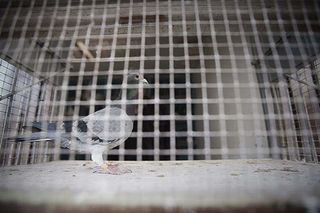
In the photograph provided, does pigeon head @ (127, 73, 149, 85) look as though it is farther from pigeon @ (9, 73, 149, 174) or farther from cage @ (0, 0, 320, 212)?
pigeon @ (9, 73, 149, 174)

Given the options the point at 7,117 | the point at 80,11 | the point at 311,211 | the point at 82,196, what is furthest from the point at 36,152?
the point at 311,211

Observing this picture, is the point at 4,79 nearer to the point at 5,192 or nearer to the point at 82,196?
the point at 5,192

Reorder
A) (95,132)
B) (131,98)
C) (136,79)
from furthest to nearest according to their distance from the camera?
(136,79) → (131,98) → (95,132)

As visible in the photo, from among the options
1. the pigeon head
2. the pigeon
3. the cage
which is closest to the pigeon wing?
the pigeon

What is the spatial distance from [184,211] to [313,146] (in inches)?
97.3

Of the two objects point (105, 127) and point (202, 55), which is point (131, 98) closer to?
point (105, 127)

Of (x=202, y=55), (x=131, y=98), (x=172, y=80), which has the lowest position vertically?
(x=131, y=98)

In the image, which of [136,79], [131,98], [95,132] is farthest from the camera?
[136,79]

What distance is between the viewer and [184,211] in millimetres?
777

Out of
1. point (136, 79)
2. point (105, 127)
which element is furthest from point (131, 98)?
point (105, 127)

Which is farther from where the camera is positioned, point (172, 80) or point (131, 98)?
point (172, 80)

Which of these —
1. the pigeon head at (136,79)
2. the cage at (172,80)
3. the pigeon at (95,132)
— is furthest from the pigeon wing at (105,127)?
the pigeon head at (136,79)

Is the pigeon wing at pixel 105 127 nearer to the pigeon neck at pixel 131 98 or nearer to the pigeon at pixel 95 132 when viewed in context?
the pigeon at pixel 95 132

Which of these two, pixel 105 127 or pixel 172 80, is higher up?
pixel 172 80
